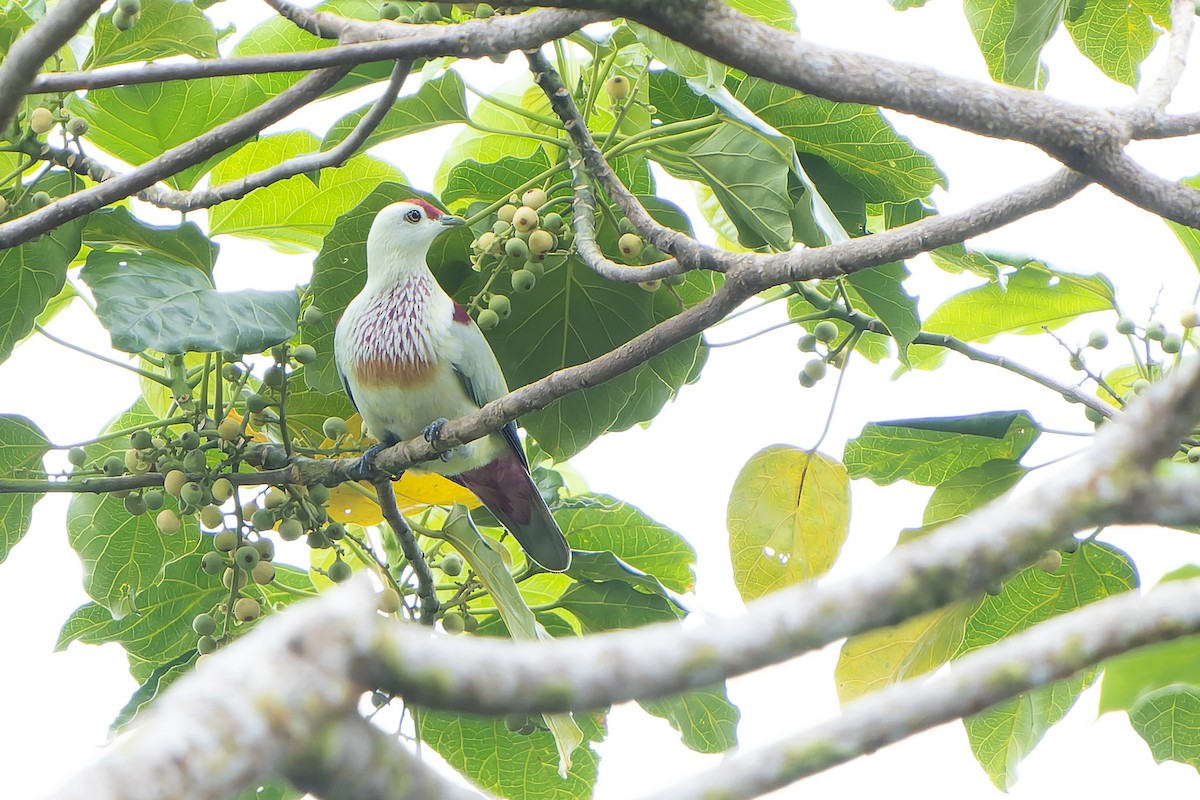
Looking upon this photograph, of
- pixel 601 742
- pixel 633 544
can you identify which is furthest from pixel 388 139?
pixel 601 742

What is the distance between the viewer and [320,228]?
313cm

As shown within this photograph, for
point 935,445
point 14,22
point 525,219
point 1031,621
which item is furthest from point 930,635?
point 14,22

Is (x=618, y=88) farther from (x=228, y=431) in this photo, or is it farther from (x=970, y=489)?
(x=970, y=489)

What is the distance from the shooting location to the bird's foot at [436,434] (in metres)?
2.37

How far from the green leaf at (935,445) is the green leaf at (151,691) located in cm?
171

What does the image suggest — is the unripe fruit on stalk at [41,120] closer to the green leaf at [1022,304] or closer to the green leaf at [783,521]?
the green leaf at [783,521]

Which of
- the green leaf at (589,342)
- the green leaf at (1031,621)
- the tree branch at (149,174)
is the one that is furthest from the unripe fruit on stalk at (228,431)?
the green leaf at (1031,621)

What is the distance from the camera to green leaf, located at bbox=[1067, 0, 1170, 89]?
119 inches

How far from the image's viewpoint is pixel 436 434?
239cm

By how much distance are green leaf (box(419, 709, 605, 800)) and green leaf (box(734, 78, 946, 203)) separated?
1547 mm

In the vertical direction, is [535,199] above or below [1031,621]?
above

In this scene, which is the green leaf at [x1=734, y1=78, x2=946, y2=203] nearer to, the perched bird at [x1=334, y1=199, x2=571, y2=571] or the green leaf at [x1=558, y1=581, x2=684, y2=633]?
the perched bird at [x1=334, y1=199, x2=571, y2=571]

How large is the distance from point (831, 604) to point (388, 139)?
7.51 ft

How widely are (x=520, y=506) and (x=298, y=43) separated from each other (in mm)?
1301
